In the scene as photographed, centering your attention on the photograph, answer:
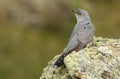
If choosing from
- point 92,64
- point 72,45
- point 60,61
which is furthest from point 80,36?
point 92,64

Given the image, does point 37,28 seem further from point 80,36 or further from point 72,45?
point 72,45

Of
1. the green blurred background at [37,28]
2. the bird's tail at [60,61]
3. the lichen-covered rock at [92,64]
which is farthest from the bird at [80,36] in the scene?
the green blurred background at [37,28]

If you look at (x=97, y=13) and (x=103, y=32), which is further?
(x=97, y=13)

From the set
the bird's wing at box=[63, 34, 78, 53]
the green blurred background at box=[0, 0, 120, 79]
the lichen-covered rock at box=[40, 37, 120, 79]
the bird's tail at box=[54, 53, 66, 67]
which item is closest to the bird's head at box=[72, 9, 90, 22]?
the bird's wing at box=[63, 34, 78, 53]

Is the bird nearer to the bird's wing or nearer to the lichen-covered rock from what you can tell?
the bird's wing

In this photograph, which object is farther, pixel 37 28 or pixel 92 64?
pixel 37 28

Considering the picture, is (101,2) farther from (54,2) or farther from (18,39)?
(18,39)

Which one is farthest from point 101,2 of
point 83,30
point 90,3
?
point 83,30
